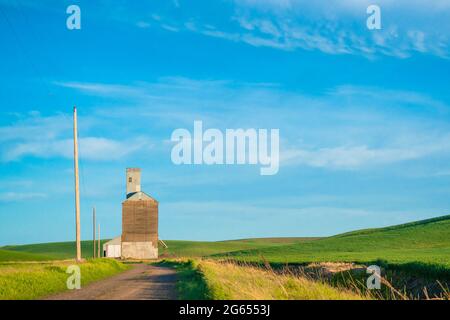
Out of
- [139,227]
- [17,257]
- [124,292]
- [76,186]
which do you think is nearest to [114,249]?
[139,227]

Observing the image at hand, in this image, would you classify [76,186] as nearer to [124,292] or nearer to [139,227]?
[124,292]

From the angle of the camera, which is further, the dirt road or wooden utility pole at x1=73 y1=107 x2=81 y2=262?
wooden utility pole at x1=73 y1=107 x2=81 y2=262

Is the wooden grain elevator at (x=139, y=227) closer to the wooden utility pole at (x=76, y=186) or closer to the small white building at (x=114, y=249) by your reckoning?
the small white building at (x=114, y=249)

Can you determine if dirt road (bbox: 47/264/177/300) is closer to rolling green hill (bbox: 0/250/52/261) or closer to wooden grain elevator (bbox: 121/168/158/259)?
wooden grain elevator (bbox: 121/168/158/259)

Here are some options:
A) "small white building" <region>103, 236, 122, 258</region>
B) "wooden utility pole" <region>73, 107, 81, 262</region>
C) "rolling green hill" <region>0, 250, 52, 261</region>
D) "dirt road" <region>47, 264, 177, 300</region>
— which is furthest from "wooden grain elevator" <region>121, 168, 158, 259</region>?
"dirt road" <region>47, 264, 177, 300</region>

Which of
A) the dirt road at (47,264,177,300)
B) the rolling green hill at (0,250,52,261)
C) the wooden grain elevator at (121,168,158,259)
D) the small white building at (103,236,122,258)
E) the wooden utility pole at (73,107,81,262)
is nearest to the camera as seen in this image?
the dirt road at (47,264,177,300)

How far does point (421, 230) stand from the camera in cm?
8581

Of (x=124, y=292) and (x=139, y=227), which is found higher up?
(x=124, y=292)

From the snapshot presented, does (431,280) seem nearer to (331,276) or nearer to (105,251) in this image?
(331,276)

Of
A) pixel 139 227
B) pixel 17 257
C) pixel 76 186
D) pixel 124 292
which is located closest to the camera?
pixel 124 292

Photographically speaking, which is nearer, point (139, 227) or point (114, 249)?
point (139, 227)
